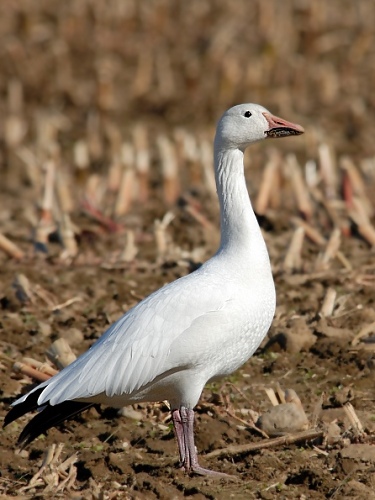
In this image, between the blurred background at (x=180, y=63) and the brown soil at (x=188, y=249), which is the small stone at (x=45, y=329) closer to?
the brown soil at (x=188, y=249)

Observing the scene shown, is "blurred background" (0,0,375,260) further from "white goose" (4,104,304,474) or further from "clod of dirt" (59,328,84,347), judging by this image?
"white goose" (4,104,304,474)

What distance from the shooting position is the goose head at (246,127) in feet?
20.3

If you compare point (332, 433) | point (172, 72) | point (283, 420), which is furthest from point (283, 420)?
point (172, 72)

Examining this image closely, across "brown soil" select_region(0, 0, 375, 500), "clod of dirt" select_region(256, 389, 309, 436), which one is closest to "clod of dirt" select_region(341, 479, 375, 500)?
"brown soil" select_region(0, 0, 375, 500)

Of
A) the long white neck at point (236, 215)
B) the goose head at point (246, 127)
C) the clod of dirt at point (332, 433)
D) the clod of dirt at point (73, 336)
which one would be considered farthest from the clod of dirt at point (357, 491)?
the clod of dirt at point (73, 336)

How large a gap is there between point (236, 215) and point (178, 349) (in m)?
0.97

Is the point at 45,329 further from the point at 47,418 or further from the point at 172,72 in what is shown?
the point at 172,72

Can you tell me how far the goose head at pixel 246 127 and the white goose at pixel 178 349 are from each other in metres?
0.69

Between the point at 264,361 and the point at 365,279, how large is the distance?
194cm

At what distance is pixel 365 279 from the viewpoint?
8812 mm

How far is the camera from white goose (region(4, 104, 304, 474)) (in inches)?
217

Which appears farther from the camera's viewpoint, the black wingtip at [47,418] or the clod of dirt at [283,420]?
the clod of dirt at [283,420]

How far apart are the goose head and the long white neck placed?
6cm

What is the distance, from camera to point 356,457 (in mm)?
5566
